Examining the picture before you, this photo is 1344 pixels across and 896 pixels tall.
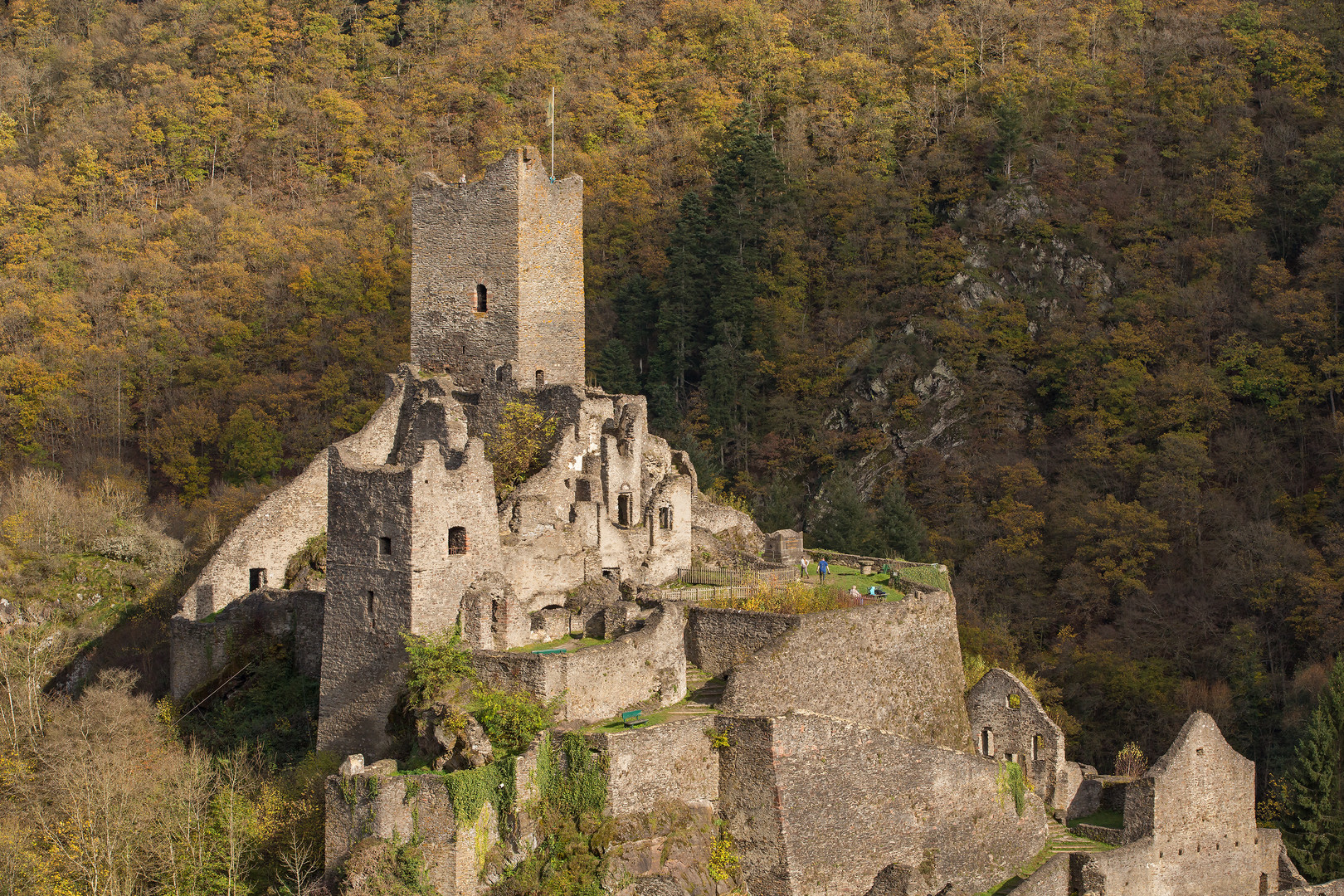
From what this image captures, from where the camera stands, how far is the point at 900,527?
57812 millimetres

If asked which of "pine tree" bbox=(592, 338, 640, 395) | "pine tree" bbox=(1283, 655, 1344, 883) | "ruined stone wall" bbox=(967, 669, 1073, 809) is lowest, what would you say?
"pine tree" bbox=(1283, 655, 1344, 883)

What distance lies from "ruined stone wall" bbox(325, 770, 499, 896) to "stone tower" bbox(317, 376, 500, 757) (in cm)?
302

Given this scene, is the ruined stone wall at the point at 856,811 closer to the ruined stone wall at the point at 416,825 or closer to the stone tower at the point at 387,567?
the ruined stone wall at the point at 416,825

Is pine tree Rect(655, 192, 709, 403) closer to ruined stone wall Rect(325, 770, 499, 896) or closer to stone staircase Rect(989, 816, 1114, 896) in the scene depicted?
stone staircase Rect(989, 816, 1114, 896)

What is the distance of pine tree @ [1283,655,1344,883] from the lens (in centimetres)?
4428

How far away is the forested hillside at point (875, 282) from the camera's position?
189 feet

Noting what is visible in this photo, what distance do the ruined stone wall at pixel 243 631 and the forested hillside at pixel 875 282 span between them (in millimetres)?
12092

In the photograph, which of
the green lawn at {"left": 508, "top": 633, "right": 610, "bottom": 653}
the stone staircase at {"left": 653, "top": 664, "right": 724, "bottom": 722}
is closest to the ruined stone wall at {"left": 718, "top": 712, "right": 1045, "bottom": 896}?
the stone staircase at {"left": 653, "top": 664, "right": 724, "bottom": 722}

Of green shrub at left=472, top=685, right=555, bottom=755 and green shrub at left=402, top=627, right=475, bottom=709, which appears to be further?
green shrub at left=402, top=627, right=475, bottom=709

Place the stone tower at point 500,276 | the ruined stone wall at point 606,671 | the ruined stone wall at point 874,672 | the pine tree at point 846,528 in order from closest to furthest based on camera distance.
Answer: the ruined stone wall at point 606,671
the ruined stone wall at point 874,672
the stone tower at point 500,276
the pine tree at point 846,528

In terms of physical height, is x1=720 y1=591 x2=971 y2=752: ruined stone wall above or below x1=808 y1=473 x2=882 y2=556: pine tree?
below

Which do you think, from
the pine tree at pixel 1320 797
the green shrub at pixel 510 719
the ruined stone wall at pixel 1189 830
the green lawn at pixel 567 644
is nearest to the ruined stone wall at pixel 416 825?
the green shrub at pixel 510 719

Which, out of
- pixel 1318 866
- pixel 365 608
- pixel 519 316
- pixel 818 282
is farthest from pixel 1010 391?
pixel 365 608

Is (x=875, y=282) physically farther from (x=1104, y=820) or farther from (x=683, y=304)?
(x=1104, y=820)
